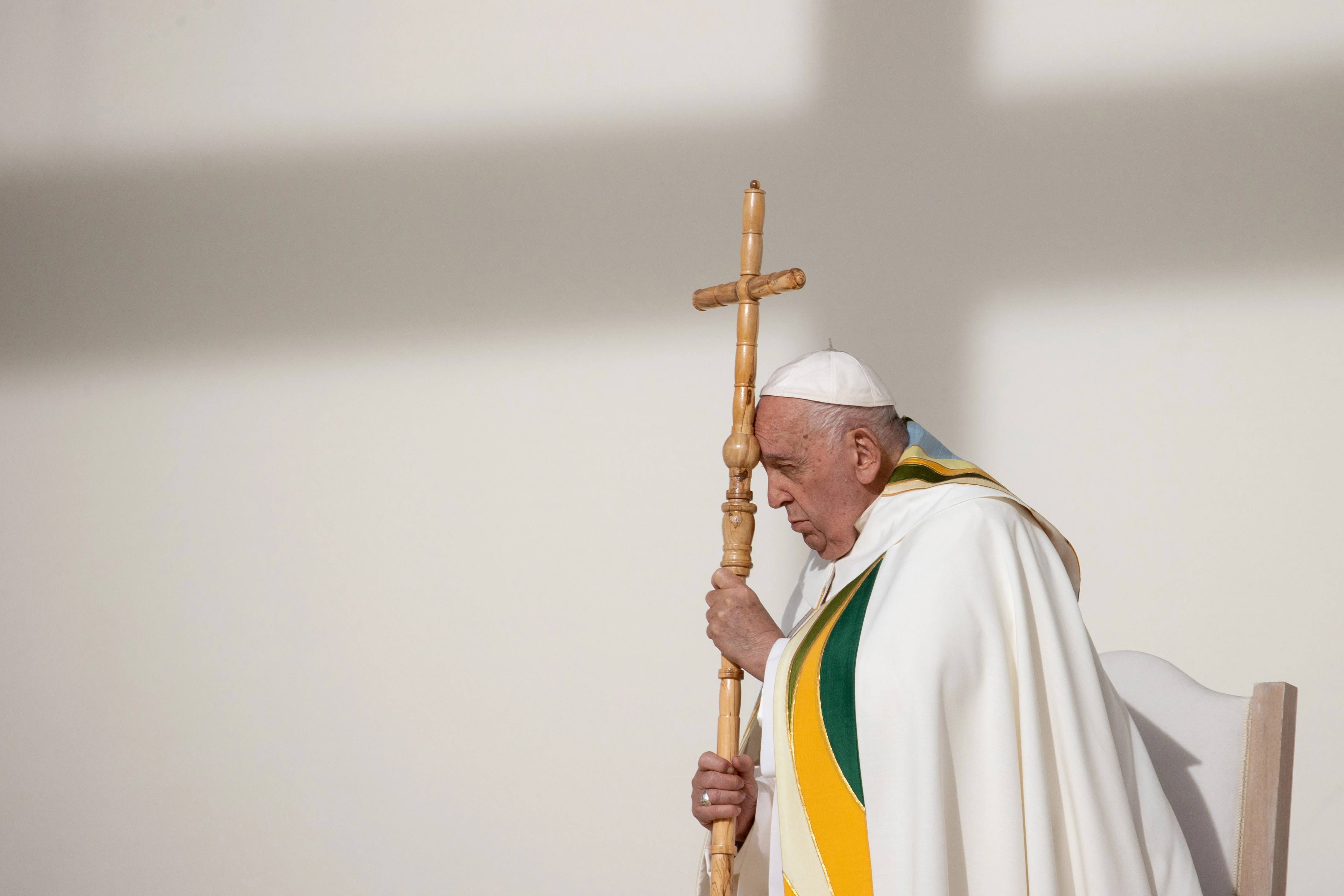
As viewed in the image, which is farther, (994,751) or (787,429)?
(787,429)

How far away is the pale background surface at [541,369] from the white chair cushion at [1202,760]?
1.16m

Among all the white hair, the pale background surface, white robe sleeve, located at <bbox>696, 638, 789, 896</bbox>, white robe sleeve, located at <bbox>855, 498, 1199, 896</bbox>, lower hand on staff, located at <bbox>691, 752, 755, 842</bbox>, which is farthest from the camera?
the pale background surface

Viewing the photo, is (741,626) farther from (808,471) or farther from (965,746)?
(965,746)

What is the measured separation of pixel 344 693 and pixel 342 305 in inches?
51.2

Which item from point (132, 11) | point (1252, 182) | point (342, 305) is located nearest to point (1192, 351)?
point (1252, 182)

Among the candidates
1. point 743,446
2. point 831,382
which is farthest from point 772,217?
point 743,446

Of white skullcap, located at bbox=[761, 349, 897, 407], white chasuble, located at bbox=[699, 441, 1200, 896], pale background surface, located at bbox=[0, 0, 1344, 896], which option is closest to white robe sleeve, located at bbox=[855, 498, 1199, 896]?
white chasuble, located at bbox=[699, 441, 1200, 896]

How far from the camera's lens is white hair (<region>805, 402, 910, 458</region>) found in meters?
2.54

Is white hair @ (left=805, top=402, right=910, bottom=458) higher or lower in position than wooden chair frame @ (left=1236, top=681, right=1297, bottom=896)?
higher

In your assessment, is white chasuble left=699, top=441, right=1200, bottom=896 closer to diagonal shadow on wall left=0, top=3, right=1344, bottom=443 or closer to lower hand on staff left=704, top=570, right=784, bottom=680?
lower hand on staff left=704, top=570, right=784, bottom=680

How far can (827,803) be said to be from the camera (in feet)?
7.02

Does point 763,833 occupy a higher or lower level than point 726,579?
lower

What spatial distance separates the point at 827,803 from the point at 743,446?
2.41ft

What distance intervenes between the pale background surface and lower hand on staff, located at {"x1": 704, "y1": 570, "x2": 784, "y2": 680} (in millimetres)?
1358
